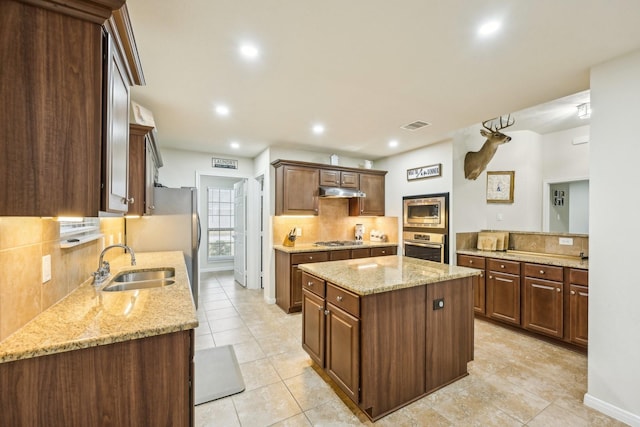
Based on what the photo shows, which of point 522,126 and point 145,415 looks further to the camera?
point 522,126

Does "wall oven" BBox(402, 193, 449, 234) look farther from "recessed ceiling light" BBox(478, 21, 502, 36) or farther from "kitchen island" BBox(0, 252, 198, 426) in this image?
"kitchen island" BBox(0, 252, 198, 426)

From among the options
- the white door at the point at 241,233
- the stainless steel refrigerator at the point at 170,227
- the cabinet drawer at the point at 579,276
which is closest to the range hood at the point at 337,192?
the white door at the point at 241,233

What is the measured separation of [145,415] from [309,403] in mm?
1281

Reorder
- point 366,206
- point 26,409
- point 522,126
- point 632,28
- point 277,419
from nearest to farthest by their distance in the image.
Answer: point 26,409 → point 632,28 → point 277,419 → point 522,126 → point 366,206

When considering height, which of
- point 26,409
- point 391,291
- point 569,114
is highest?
point 569,114

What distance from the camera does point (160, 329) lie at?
116 centimetres

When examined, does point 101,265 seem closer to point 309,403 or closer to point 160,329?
point 160,329

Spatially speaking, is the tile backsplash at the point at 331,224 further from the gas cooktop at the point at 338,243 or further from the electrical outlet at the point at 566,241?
the electrical outlet at the point at 566,241

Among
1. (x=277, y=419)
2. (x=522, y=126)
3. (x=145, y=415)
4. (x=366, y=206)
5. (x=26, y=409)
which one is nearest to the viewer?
(x=26, y=409)

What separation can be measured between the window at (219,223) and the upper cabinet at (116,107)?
5.95 meters

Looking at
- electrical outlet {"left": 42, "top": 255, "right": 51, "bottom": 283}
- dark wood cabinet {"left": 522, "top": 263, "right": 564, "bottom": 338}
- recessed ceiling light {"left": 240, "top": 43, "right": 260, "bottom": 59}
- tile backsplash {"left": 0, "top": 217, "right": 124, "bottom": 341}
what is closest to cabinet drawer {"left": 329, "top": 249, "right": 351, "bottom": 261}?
dark wood cabinet {"left": 522, "top": 263, "right": 564, "bottom": 338}

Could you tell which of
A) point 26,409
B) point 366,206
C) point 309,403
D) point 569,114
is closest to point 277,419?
point 309,403

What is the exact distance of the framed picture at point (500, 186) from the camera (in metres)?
4.56

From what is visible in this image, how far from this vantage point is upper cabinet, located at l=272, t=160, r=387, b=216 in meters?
4.23
